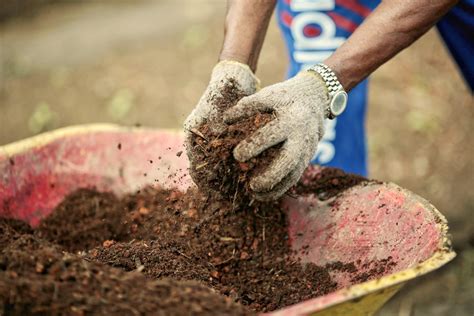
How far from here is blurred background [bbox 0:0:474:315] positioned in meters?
3.46

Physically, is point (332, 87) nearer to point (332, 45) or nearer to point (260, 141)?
point (260, 141)

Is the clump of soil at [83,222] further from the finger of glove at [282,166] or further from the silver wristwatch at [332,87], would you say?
the silver wristwatch at [332,87]

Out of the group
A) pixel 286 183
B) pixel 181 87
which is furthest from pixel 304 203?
pixel 181 87

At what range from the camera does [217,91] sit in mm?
1893

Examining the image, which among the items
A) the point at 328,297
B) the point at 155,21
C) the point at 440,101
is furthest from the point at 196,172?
the point at 155,21

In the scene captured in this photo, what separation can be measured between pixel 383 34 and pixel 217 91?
0.53 m

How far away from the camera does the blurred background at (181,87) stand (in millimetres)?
3455

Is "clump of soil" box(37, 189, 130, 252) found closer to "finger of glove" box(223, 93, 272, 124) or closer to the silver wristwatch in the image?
"finger of glove" box(223, 93, 272, 124)

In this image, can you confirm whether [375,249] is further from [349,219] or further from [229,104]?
[229,104]

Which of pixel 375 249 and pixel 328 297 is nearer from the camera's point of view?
pixel 328 297

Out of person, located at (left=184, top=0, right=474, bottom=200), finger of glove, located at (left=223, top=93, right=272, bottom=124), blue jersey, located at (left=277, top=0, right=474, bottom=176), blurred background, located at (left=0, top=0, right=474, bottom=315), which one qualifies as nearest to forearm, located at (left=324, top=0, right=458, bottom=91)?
person, located at (left=184, top=0, right=474, bottom=200)

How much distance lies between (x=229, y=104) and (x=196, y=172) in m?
0.24

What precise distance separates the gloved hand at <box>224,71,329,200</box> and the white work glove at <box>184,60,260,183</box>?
0.34 ft

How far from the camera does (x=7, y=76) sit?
5.44 meters
